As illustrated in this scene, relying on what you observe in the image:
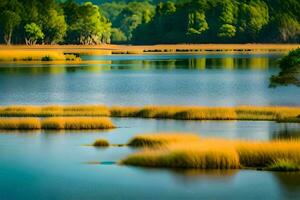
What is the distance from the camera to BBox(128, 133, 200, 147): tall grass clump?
118ft

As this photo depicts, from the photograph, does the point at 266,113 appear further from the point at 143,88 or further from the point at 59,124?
the point at 143,88

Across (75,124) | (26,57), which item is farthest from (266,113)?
(26,57)

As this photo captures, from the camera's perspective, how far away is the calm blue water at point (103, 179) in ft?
87.7

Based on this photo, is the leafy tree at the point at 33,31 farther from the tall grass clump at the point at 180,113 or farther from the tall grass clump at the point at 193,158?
the tall grass clump at the point at 193,158

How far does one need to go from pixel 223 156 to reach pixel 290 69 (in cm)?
1871

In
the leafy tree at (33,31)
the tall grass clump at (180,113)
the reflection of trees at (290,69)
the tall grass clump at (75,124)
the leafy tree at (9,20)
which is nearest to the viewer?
the tall grass clump at (75,124)

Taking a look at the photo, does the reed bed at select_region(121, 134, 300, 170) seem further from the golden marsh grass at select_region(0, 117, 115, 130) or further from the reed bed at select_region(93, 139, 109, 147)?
the golden marsh grass at select_region(0, 117, 115, 130)

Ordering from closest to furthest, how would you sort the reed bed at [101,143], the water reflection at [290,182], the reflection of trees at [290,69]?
the water reflection at [290,182] → the reed bed at [101,143] → the reflection of trees at [290,69]

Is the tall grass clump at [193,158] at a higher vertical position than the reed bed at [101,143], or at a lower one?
higher

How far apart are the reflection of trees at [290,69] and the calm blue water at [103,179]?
13.4 meters

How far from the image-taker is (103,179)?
95.8 ft

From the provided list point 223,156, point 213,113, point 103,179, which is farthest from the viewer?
point 213,113

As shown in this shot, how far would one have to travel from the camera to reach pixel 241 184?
91.7 ft

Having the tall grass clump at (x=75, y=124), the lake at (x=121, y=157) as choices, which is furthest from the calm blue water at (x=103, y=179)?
the tall grass clump at (x=75, y=124)
